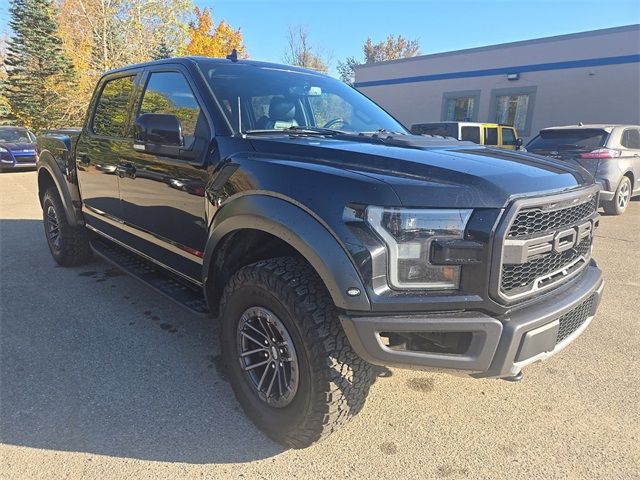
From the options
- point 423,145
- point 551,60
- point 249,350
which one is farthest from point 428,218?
point 551,60

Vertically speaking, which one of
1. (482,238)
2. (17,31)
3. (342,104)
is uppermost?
(17,31)

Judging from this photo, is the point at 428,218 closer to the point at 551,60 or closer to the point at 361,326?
the point at 361,326

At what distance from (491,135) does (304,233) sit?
12307 mm

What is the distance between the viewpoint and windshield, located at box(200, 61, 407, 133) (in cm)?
287

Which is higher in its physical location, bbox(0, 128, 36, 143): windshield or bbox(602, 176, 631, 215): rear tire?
bbox(0, 128, 36, 143): windshield

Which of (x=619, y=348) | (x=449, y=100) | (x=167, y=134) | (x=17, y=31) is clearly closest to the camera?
(x=167, y=134)

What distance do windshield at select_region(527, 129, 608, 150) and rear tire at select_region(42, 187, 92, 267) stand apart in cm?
826

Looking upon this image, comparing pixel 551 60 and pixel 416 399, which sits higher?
pixel 551 60

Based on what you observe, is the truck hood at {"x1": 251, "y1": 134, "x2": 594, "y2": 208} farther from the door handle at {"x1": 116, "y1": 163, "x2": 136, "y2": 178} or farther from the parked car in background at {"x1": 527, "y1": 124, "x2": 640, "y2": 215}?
the parked car in background at {"x1": 527, "y1": 124, "x2": 640, "y2": 215}

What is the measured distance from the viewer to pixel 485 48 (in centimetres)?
1880

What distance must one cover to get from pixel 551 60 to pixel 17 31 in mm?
30730

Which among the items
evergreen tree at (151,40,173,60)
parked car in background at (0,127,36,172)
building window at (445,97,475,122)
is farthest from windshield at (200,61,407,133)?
evergreen tree at (151,40,173,60)

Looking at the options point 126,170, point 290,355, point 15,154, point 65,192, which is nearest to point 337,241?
point 290,355

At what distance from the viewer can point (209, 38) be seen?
32.3 m
